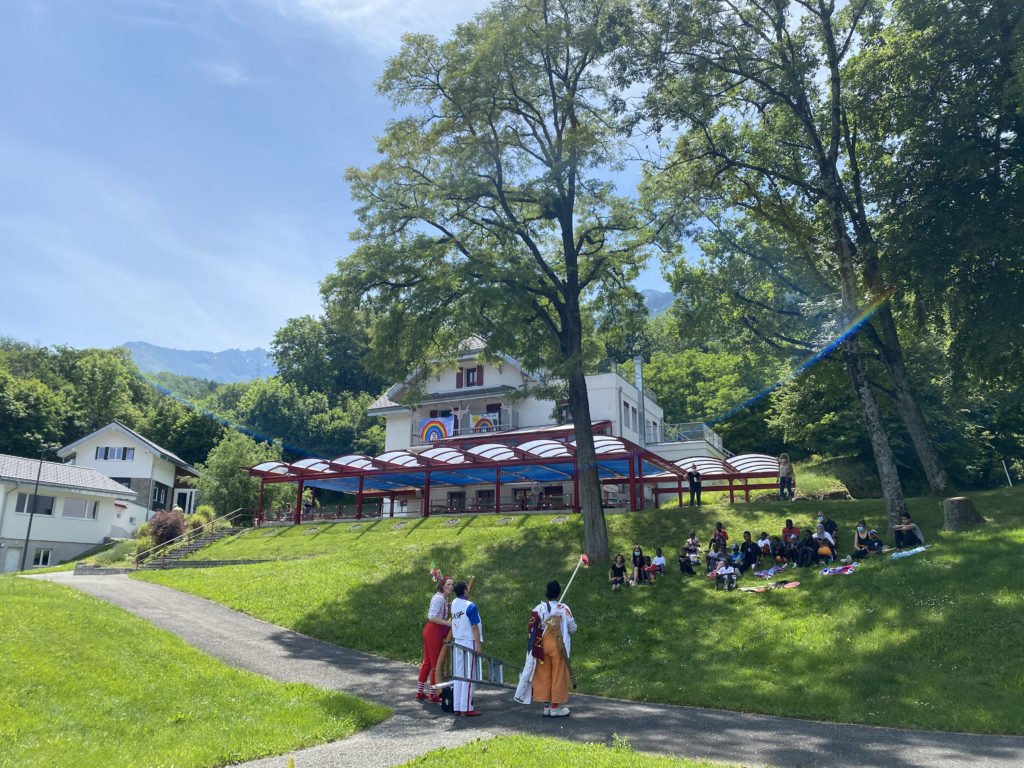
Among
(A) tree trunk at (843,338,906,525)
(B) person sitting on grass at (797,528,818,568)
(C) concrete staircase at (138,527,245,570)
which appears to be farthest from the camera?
(C) concrete staircase at (138,527,245,570)

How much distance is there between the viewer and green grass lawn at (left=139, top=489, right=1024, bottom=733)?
10.8m

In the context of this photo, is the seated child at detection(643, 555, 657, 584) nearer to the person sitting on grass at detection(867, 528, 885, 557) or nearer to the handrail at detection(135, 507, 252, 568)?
the person sitting on grass at detection(867, 528, 885, 557)

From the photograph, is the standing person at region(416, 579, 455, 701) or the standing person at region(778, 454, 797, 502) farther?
the standing person at region(778, 454, 797, 502)

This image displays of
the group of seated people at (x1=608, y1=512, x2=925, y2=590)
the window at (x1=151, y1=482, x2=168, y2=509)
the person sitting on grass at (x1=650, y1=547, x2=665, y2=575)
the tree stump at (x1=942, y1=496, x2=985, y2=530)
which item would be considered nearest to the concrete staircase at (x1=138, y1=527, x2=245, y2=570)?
the window at (x1=151, y1=482, x2=168, y2=509)

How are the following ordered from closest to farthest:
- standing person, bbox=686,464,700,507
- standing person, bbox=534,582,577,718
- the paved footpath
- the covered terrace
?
the paved footpath → standing person, bbox=534,582,577,718 → standing person, bbox=686,464,700,507 → the covered terrace

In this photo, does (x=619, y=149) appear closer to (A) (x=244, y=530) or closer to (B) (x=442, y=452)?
(B) (x=442, y=452)

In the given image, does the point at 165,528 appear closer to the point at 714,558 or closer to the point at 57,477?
the point at 57,477

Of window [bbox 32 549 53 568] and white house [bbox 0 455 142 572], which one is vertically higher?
white house [bbox 0 455 142 572]

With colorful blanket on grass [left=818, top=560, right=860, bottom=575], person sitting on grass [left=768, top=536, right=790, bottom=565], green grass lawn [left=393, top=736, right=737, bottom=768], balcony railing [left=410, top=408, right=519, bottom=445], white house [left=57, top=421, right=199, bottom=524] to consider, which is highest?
balcony railing [left=410, top=408, right=519, bottom=445]

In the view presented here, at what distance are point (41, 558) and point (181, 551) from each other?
12.5 meters

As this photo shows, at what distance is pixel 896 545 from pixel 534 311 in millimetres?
12715

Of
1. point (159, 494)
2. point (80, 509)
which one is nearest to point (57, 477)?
point (80, 509)

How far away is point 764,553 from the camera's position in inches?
773

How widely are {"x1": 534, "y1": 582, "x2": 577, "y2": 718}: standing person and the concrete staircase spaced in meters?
25.5
